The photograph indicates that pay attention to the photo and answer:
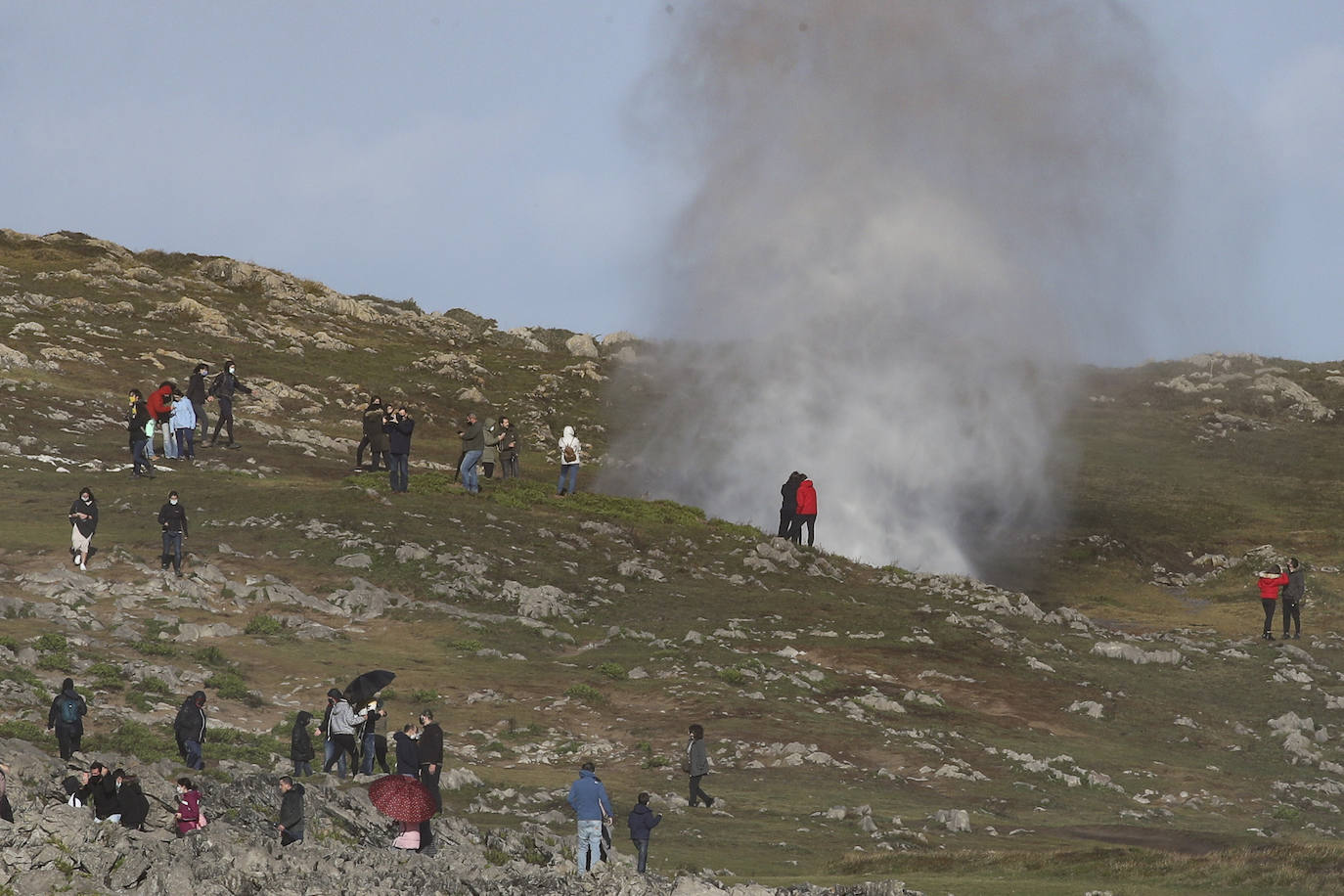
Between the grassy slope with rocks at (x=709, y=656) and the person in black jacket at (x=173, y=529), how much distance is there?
49 centimetres

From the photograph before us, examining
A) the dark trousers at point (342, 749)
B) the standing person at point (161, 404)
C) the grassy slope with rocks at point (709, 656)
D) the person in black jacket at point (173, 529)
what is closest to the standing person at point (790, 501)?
the grassy slope with rocks at point (709, 656)

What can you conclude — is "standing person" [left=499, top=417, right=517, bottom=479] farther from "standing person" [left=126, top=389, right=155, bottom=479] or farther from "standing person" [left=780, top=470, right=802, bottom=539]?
"standing person" [left=126, top=389, right=155, bottom=479]

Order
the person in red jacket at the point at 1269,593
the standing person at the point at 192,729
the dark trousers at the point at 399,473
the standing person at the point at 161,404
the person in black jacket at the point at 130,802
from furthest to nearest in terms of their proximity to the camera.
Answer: the standing person at the point at 161,404, the dark trousers at the point at 399,473, the person in red jacket at the point at 1269,593, the standing person at the point at 192,729, the person in black jacket at the point at 130,802

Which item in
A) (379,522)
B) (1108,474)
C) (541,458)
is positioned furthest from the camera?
(1108,474)

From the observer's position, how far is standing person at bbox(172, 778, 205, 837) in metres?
17.4

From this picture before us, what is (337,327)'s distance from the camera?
84.4 metres

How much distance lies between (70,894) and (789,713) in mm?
13842

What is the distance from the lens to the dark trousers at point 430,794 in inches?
701

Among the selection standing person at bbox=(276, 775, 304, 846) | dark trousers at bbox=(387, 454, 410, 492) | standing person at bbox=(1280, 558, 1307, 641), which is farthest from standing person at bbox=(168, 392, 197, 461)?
standing person at bbox=(1280, 558, 1307, 641)

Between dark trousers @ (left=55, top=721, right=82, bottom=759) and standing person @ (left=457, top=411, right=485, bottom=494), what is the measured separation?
22606 mm

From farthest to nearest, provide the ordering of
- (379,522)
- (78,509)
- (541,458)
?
1. (541,458)
2. (379,522)
3. (78,509)

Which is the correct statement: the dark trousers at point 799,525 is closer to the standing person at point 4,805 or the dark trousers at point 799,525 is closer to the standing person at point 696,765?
the standing person at point 696,765

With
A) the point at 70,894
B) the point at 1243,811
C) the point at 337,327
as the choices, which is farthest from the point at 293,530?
the point at 337,327

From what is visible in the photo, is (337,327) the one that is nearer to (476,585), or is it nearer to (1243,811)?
(476,585)
